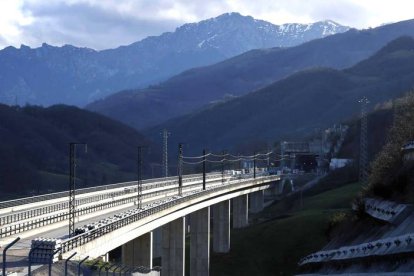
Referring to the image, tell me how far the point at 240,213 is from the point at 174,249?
4678 cm

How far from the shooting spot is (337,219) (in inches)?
3162

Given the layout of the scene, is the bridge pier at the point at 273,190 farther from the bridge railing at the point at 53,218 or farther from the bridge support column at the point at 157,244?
the bridge railing at the point at 53,218

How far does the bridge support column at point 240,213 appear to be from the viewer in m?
120

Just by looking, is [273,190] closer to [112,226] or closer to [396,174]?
[396,174]

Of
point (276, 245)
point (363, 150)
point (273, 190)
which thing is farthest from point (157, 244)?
point (273, 190)

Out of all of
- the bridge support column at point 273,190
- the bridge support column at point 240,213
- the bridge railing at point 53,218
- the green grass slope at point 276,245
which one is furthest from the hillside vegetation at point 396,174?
the bridge support column at point 273,190

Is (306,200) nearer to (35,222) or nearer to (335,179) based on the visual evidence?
(335,179)

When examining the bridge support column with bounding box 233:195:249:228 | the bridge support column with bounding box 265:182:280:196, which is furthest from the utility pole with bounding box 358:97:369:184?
the bridge support column with bounding box 265:182:280:196

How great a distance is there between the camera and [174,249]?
245 feet

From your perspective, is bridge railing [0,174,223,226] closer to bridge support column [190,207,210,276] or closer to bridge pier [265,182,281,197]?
bridge support column [190,207,210,276]

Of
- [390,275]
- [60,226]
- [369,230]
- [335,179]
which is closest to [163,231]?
[60,226]

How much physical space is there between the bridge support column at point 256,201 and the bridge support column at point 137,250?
8184 cm

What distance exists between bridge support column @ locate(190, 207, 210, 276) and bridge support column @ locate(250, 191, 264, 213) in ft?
173

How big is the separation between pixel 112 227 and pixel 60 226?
24.2ft
